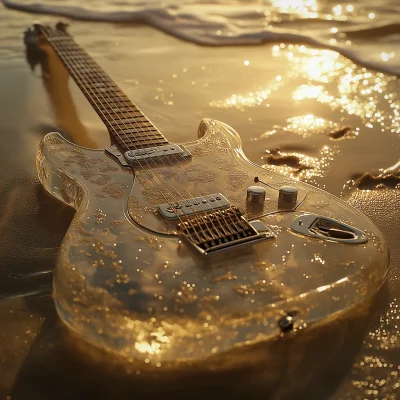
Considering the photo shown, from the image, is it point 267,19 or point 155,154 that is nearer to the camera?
point 155,154

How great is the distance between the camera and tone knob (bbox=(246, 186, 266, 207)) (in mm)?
1485

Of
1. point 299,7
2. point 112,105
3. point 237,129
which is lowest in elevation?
point 237,129

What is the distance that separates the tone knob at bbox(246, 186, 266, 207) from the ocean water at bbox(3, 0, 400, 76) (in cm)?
191

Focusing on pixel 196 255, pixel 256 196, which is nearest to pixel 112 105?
pixel 256 196

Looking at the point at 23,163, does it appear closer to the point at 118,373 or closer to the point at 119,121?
the point at 119,121

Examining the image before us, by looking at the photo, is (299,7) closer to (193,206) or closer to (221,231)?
(193,206)

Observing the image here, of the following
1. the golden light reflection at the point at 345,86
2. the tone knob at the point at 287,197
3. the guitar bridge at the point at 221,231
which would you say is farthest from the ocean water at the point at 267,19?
the guitar bridge at the point at 221,231

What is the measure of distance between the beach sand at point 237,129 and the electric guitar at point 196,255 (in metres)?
0.12

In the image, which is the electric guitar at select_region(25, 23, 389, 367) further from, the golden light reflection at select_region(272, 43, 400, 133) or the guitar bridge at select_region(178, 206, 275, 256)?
the golden light reflection at select_region(272, 43, 400, 133)

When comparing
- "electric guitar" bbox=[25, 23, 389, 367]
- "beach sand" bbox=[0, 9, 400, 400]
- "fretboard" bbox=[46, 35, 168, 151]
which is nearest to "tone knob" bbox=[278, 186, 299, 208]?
"electric guitar" bbox=[25, 23, 389, 367]

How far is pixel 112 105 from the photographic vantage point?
2.12m

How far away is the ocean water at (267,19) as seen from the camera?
3436 millimetres

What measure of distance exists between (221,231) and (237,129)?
3.68 ft

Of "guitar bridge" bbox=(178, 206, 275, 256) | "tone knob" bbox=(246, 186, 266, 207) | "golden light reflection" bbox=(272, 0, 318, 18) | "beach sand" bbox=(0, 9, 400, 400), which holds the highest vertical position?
"golden light reflection" bbox=(272, 0, 318, 18)
